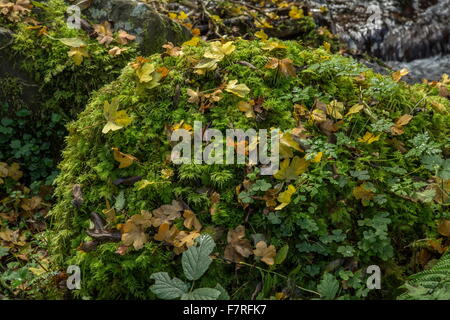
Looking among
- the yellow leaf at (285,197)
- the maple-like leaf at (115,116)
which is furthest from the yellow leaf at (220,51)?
the yellow leaf at (285,197)

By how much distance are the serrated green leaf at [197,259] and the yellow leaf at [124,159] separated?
715 millimetres

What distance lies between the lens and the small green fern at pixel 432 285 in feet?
5.87

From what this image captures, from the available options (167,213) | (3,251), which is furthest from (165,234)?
(3,251)

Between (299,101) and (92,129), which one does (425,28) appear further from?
(92,129)

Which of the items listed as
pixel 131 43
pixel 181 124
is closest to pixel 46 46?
pixel 131 43

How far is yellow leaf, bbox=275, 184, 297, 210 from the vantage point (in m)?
2.14

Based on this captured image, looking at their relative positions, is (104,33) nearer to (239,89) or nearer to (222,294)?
(239,89)

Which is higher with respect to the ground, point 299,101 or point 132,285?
point 299,101

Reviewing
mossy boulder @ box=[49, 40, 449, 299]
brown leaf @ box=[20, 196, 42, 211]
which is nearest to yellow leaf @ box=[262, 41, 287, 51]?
mossy boulder @ box=[49, 40, 449, 299]

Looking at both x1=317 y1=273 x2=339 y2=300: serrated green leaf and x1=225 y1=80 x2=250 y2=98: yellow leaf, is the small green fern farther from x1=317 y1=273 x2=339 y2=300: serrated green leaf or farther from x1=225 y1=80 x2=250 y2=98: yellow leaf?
x1=225 y1=80 x2=250 y2=98: yellow leaf

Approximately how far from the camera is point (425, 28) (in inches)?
269

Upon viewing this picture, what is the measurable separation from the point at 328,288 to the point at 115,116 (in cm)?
159

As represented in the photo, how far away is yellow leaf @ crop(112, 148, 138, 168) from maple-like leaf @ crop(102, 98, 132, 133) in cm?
17
